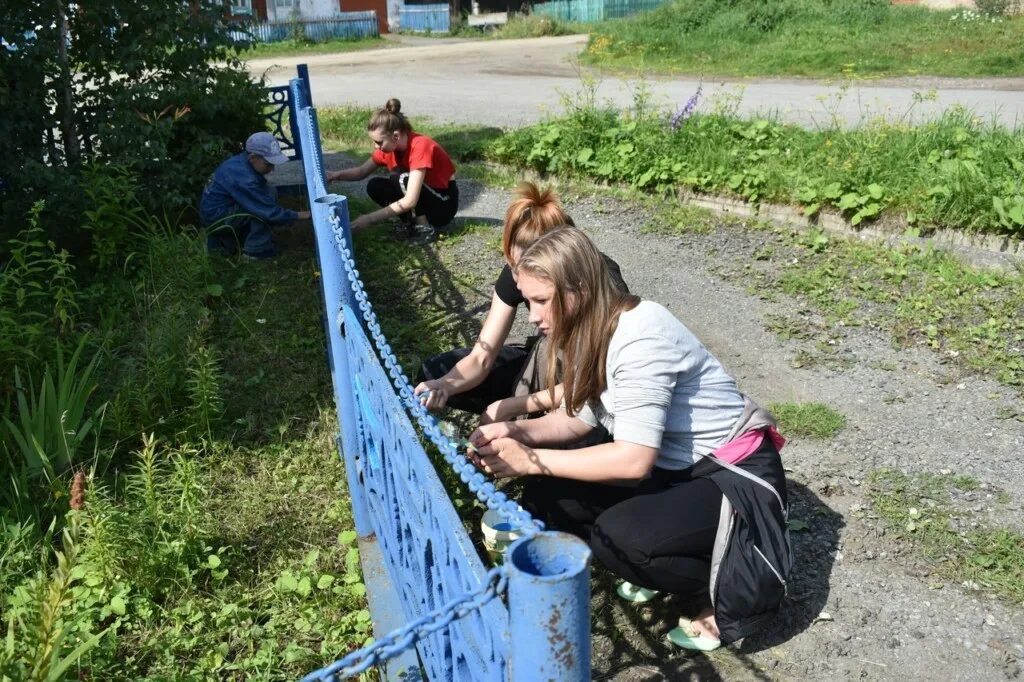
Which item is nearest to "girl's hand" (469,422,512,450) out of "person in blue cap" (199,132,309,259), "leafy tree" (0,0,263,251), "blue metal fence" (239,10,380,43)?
"person in blue cap" (199,132,309,259)

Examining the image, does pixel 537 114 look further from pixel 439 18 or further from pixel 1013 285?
pixel 439 18

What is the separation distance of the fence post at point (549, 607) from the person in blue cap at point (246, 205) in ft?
15.9

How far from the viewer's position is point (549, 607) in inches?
48.1

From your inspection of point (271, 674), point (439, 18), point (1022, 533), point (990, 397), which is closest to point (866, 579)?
point (1022, 533)

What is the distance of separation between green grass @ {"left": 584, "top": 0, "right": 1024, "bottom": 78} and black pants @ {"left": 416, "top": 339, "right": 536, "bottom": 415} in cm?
1062

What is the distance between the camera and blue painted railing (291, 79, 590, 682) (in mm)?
1255

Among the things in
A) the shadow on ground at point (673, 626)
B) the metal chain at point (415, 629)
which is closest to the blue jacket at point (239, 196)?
the shadow on ground at point (673, 626)

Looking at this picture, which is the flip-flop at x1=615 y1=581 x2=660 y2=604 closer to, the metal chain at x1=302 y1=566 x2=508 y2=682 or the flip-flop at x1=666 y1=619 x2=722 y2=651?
the flip-flop at x1=666 y1=619 x2=722 y2=651

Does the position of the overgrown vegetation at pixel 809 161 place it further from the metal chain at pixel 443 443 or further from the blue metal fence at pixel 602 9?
the blue metal fence at pixel 602 9

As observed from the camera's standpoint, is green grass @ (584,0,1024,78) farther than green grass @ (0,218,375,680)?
Yes

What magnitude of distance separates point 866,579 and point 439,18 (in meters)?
30.7

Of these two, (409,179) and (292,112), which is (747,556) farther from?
(292,112)

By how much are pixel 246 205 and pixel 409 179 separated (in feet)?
3.58

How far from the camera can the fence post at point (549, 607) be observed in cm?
122
